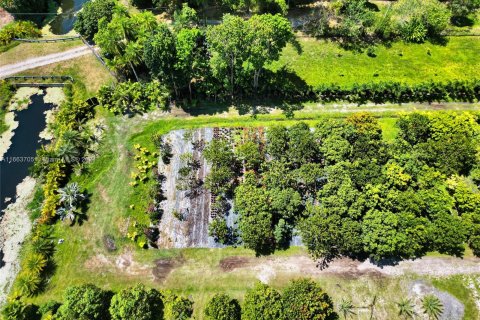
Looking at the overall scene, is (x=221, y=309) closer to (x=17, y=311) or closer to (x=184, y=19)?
(x=17, y=311)

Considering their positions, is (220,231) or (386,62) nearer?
(220,231)

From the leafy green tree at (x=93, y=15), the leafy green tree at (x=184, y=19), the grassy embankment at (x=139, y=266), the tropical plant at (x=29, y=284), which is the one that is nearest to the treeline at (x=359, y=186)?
the grassy embankment at (x=139, y=266)

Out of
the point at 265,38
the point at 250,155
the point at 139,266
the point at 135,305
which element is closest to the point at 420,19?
the point at 265,38

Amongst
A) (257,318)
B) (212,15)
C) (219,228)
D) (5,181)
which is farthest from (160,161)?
(212,15)

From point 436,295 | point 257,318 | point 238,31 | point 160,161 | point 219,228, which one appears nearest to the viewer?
point 257,318

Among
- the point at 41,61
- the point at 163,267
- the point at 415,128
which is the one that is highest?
the point at 415,128

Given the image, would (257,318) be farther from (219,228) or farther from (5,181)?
(5,181)

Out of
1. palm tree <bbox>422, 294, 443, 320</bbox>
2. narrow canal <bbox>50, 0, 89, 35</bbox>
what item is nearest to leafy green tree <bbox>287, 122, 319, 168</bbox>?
palm tree <bbox>422, 294, 443, 320</bbox>

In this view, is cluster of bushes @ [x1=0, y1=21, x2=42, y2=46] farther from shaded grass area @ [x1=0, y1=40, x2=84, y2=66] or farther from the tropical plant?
the tropical plant
